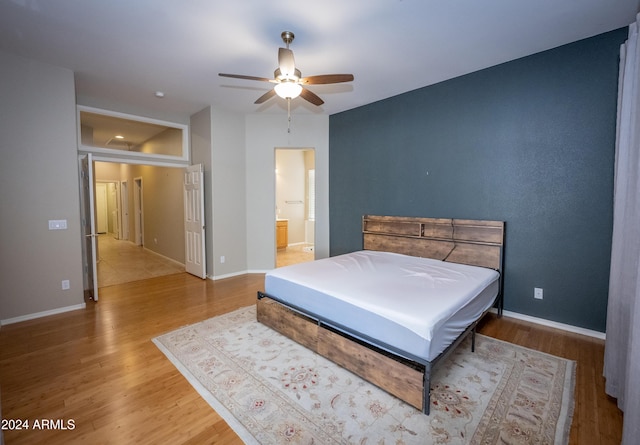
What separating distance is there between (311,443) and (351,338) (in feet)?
2.53

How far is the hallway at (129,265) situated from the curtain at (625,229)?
5926 millimetres

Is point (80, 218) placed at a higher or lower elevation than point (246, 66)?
lower

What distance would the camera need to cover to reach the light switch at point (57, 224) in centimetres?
339

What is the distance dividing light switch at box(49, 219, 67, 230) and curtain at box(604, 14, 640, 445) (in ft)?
17.3

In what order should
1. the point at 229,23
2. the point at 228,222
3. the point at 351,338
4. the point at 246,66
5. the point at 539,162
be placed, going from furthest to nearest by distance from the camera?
the point at 228,222 < the point at 246,66 < the point at 539,162 < the point at 229,23 < the point at 351,338

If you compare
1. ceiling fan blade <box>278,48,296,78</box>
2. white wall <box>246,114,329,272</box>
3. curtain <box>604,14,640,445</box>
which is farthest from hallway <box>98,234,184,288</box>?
curtain <box>604,14,640,445</box>

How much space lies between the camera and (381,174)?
453cm

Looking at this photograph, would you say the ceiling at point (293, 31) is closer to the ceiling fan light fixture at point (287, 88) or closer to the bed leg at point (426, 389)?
the ceiling fan light fixture at point (287, 88)

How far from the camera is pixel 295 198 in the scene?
8609 millimetres

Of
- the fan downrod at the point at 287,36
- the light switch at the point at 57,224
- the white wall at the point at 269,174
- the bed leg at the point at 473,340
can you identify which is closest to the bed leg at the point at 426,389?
the bed leg at the point at 473,340

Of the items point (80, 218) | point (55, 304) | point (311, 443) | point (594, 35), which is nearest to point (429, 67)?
point (594, 35)

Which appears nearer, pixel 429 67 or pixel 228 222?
pixel 429 67

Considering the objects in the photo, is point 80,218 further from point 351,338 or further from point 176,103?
point 351,338

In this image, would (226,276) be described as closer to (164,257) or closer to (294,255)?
(294,255)
